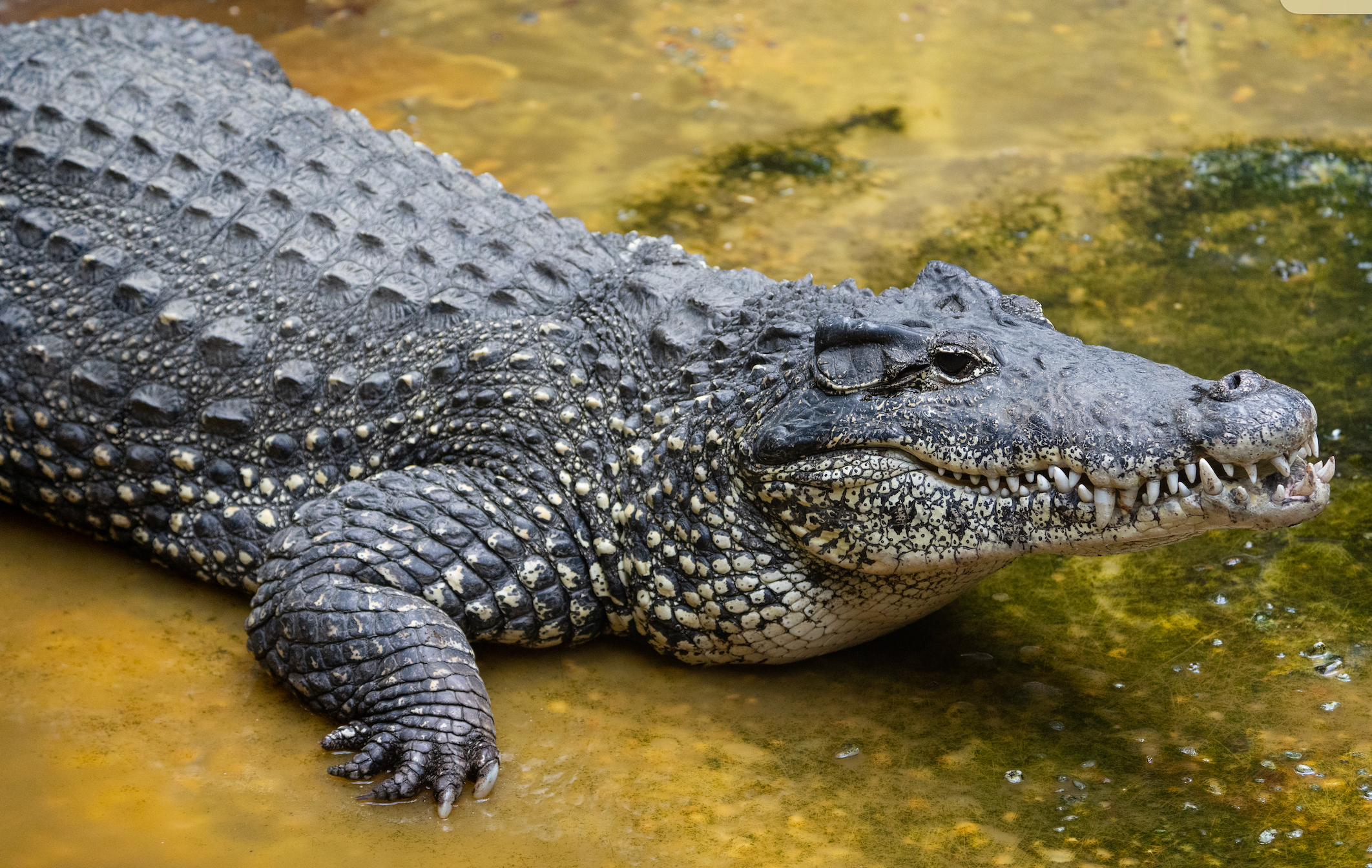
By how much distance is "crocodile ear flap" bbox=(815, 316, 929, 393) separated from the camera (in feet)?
12.7

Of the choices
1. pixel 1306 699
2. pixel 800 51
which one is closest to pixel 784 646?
pixel 1306 699

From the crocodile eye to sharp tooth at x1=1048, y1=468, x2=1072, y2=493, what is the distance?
0.37 meters

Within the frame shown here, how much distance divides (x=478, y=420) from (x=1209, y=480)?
7.50ft

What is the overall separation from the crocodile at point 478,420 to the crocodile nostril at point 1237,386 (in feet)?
0.05

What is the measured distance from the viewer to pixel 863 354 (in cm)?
392

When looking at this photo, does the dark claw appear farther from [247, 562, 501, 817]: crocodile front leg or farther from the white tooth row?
the white tooth row

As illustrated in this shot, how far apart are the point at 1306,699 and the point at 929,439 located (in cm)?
147

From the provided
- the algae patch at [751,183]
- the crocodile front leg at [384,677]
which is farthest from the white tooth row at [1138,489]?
the algae patch at [751,183]

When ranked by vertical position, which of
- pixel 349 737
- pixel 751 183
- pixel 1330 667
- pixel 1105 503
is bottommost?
pixel 349 737

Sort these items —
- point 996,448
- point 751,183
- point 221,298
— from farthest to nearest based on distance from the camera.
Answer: point 751,183 < point 221,298 < point 996,448

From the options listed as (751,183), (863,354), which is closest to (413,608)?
(863,354)

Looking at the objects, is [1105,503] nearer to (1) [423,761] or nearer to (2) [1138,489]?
(2) [1138,489]

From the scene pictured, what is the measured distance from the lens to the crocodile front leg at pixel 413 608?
3990 millimetres

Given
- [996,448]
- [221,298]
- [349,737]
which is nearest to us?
[996,448]
